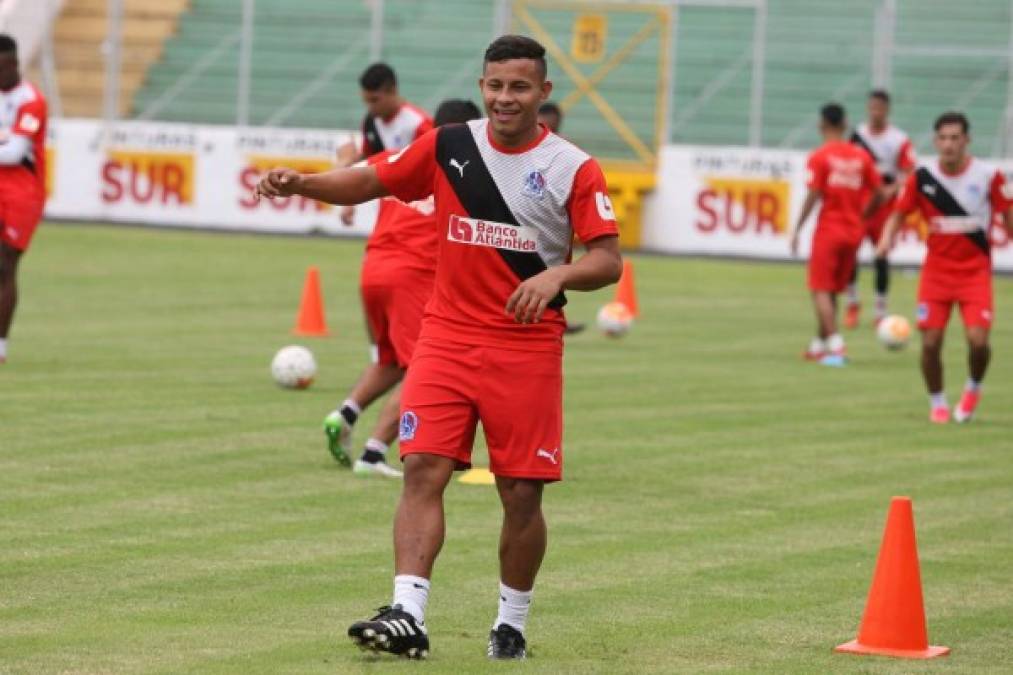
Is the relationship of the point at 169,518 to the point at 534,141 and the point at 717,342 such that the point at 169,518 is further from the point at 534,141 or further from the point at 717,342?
the point at 717,342

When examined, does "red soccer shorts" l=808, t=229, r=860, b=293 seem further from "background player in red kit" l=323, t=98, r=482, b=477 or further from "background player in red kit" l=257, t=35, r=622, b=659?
"background player in red kit" l=257, t=35, r=622, b=659

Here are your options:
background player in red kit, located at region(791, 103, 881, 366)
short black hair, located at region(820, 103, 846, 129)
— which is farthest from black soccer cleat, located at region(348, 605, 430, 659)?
short black hair, located at region(820, 103, 846, 129)

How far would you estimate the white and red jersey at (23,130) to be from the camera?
17.2 metres

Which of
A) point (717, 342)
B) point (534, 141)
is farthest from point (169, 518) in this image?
point (717, 342)

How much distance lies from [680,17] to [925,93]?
4.97m

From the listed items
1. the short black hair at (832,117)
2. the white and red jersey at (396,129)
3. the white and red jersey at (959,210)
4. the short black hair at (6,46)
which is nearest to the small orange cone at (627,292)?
the short black hair at (832,117)

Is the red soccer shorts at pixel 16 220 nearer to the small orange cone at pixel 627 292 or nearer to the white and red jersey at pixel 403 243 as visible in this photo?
the white and red jersey at pixel 403 243

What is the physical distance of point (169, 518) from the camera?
10727mm

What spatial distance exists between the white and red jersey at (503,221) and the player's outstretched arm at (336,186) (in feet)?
0.52

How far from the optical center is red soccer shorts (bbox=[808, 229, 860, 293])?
21375 millimetres

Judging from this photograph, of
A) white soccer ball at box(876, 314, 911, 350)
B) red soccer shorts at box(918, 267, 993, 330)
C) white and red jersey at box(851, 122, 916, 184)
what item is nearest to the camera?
red soccer shorts at box(918, 267, 993, 330)

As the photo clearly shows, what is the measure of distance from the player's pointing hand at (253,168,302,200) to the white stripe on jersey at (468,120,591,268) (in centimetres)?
67

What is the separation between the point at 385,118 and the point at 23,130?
4.38 metres

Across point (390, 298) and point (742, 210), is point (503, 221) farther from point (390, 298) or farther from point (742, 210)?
point (742, 210)
